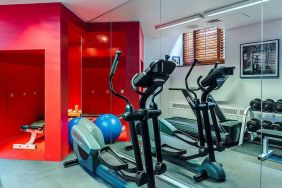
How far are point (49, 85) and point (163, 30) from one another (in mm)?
2291

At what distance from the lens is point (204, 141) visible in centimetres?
341

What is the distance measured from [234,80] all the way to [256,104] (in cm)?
50

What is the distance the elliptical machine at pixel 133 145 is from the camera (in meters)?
2.52

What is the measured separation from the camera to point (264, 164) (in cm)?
285

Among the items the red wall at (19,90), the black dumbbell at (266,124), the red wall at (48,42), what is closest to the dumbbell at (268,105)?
the black dumbbell at (266,124)

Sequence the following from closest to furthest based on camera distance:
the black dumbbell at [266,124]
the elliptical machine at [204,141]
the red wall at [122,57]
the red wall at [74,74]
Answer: the black dumbbell at [266,124] → the elliptical machine at [204,141] → the red wall at [122,57] → the red wall at [74,74]

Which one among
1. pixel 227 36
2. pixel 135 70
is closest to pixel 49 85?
pixel 135 70

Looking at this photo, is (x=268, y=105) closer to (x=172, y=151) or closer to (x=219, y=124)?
(x=219, y=124)

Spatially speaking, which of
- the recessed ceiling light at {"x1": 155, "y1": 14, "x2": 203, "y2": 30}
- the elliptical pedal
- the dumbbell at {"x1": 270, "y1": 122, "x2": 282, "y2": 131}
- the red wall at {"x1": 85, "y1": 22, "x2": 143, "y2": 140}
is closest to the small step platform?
the elliptical pedal

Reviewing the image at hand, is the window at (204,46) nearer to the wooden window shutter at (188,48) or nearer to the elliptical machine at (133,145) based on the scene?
the wooden window shutter at (188,48)

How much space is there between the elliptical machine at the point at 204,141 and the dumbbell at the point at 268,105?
Answer: 62 centimetres

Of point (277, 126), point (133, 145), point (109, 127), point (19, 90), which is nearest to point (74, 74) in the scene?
point (19, 90)

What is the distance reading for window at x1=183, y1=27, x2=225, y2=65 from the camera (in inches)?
129

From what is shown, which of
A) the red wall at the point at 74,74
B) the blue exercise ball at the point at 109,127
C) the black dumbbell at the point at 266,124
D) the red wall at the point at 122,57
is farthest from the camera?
the red wall at the point at 74,74
